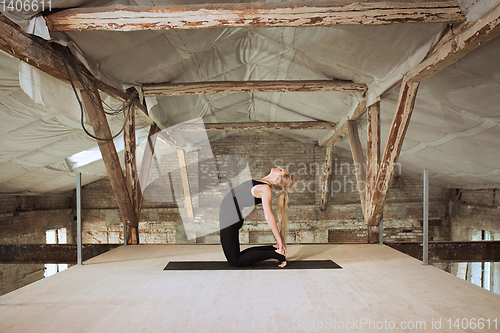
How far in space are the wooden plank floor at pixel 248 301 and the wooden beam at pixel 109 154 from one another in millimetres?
1156

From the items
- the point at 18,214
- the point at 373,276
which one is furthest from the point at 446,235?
the point at 18,214

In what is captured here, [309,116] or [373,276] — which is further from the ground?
[309,116]

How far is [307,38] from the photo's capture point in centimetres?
362

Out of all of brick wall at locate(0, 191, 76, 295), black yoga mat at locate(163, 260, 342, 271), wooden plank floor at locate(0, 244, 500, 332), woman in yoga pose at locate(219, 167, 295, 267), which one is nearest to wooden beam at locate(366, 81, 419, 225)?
wooden plank floor at locate(0, 244, 500, 332)

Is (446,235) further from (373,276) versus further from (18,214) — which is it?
(18,214)

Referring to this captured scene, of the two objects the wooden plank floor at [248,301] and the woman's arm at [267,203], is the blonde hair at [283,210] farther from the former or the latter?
the wooden plank floor at [248,301]

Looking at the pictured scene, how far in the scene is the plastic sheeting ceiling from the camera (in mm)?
3045

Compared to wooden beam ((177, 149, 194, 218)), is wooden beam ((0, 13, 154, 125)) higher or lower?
higher

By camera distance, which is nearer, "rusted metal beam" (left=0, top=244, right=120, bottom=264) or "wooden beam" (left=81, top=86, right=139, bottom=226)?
"wooden beam" (left=81, top=86, right=139, bottom=226)

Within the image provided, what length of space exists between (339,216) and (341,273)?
6235 millimetres

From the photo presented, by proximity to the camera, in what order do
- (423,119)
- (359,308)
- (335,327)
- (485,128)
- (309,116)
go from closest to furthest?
(335,327) < (359,308) < (485,128) < (423,119) < (309,116)

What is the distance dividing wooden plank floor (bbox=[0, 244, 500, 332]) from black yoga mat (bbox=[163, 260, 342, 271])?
115 mm

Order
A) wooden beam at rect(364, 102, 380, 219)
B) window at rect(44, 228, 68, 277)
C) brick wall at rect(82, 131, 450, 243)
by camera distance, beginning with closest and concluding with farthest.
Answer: wooden beam at rect(364, 102, 380, 219)
window at rect(44, 228, 68, 277)
brick wall at rect(82, 131, 450, 243)

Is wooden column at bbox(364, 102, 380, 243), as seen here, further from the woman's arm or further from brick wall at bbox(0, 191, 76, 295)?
brick wall at bbox(0, 191, 76, 295)
